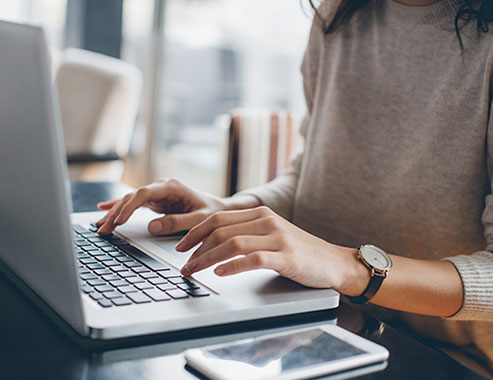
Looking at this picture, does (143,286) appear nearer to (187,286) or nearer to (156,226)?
(187,286)

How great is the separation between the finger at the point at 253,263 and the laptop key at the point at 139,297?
8cm

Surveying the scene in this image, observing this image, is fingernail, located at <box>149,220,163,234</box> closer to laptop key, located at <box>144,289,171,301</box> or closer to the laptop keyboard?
→ the laptop keyboard

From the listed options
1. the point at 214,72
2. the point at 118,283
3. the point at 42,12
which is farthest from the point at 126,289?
the point at 42,12

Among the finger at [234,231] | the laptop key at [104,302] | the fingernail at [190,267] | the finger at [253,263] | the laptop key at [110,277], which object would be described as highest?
the finger at [234,231]

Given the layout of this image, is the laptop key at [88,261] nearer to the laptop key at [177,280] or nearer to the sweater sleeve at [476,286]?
the laptop key at [177,280]

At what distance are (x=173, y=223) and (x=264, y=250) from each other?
20 centimetres

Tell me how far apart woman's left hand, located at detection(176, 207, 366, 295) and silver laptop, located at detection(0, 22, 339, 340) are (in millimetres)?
17

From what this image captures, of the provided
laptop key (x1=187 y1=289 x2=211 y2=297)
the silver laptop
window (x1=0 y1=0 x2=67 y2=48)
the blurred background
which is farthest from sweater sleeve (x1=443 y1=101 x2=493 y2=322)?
window (x1=0 y1=0 x2=67 y2=48)


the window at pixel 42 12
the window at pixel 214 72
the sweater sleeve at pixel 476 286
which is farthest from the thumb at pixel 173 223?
the window at pixel 42 12

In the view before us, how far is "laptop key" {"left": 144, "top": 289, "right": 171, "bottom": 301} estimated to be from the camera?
1.70ft

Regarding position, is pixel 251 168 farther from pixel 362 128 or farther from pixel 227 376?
pixel 227 376

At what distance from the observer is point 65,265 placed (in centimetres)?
44

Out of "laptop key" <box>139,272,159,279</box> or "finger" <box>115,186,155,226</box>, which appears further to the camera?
"finger" <box>115,186,155,226</box>

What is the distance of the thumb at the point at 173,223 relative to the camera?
2.41 feet
